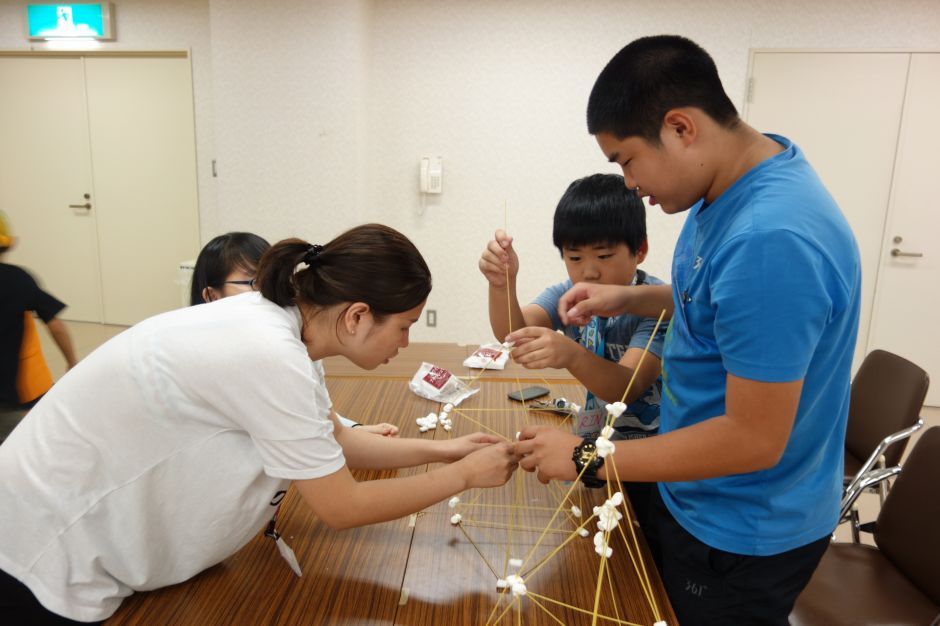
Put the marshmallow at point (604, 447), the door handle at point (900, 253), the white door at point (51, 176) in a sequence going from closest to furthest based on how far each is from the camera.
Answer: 1. the marshmallow at point (604, 447)
2. the door handle at point (900, 253)
3. the white door at point (51, 176)

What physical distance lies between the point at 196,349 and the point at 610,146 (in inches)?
31.2

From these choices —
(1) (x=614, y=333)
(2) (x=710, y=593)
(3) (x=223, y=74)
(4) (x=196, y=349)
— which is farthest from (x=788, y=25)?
(4) (x=196, y=349)

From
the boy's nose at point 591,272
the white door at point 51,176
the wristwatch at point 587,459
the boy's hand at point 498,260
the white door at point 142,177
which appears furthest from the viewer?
the white door at point 51,176

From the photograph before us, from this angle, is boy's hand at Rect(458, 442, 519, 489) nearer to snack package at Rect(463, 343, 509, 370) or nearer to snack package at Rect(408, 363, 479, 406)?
snack package at Rect(408, 363, 479, 406)

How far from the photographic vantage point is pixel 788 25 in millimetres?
3936

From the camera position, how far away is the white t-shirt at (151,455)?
97cm

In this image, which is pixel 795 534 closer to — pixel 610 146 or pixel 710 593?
pixel 710 593

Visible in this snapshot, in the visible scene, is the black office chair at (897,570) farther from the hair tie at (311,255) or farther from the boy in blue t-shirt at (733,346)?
the hair tie at (311,255)

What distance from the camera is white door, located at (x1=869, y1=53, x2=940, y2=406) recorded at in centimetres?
388

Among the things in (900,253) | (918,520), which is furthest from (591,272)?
(900,253)

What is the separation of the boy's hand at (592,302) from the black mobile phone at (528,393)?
47 centimetres

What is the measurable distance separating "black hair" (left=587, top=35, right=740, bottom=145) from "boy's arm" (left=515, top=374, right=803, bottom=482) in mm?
430

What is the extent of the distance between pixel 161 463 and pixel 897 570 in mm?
1843

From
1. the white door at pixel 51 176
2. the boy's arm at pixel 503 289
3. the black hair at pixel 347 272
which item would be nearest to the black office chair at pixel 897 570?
the boy's arm at pixel 503 289
